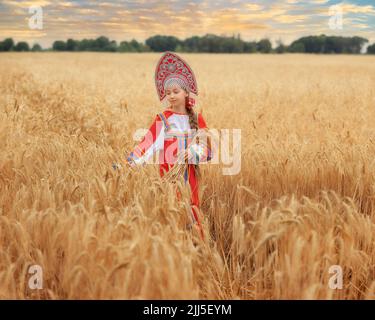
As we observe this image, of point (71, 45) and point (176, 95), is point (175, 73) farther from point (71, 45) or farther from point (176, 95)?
point (71, 45)

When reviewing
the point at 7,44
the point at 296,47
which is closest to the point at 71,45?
the point at 7,44

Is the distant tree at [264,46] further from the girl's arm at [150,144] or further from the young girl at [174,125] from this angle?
the girl's arm at [150,144]

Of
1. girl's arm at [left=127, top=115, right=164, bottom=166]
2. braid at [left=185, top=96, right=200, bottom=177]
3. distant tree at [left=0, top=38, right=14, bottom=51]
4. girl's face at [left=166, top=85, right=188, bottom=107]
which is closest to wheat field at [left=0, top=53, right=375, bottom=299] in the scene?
girl's arm at [left=127, top=115, right=164, bottom=166]

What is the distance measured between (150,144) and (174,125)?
0.69 feet

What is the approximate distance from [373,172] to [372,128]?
2.31 metres

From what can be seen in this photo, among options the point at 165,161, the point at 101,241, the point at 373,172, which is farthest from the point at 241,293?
the point at 373,172

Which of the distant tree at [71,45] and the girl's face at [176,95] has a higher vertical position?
the distant tree at [71,45]

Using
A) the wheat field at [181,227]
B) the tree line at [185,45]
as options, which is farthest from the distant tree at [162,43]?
the wheat field at [181,227]

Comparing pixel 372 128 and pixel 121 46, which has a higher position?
pixel 121 46

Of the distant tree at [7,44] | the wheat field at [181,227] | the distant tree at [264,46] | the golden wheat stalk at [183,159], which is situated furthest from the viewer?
the distant tree at [264,46]

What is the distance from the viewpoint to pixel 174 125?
303cm

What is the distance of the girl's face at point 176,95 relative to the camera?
9.77 ft
